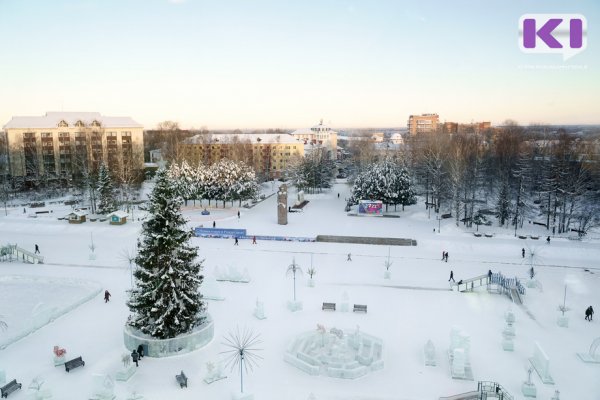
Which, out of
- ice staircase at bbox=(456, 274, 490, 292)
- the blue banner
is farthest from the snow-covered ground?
the blue banner

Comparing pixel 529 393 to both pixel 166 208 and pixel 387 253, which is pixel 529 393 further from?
pixel 387 253

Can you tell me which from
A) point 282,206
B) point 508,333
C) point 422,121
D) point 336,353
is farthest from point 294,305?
point 422,121

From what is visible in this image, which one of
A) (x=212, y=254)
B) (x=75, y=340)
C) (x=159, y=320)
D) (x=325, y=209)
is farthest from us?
(x=325, y=209)

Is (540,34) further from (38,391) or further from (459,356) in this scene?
(38,391)

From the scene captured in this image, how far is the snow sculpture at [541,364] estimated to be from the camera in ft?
52.5

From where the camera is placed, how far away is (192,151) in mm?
79188

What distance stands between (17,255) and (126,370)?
19965 millimetres

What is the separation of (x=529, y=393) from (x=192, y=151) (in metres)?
70.4

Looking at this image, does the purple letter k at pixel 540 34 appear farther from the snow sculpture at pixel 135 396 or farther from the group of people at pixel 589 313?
the snow sculpture at pixel 135 396

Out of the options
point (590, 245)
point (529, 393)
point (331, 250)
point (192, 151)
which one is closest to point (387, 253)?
point (331, 250)

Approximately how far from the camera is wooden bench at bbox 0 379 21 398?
15094 mm

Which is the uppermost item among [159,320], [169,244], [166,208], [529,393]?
[166,208]

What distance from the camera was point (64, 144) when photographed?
7244 centimetres

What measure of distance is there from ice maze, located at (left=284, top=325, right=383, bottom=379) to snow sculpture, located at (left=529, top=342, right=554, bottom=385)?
18.1 ft
